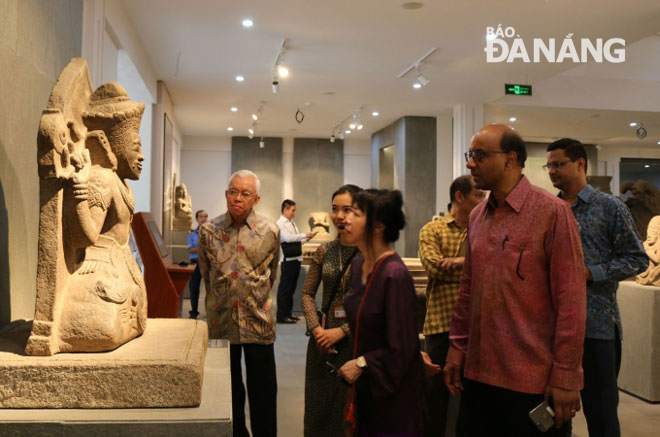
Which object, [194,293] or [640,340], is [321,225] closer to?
[194,293]

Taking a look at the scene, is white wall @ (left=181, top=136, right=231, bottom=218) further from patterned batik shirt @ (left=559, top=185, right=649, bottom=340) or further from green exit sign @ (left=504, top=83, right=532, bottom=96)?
patterned batik shirt @ (left=559, top=185, right=649, bottom=340)

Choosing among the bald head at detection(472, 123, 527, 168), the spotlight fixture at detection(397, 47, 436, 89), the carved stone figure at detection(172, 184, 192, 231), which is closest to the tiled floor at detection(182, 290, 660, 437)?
the bald head at detection(472, 123, 527, 168)

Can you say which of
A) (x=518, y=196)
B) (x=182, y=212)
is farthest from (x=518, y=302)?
(x=182, y=212)

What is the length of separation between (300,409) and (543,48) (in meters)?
5.89

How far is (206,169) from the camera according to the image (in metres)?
17.7

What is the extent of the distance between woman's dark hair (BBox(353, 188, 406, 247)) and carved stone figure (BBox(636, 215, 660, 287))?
369 cm

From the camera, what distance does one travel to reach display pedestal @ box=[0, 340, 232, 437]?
5.79 feet

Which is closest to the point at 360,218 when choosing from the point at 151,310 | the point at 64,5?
the point at 64,5

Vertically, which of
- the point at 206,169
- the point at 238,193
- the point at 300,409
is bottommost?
the point at 300,409

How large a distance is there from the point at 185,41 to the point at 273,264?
5259 millimetres

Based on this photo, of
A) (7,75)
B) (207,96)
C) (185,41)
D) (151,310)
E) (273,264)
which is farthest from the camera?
(207,96)

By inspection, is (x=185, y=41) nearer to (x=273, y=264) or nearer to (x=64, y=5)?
(x=64, y=5)

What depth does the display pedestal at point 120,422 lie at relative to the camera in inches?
69.4

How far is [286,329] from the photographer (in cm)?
778
